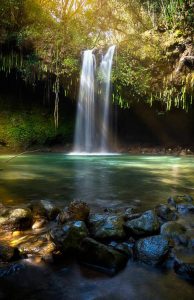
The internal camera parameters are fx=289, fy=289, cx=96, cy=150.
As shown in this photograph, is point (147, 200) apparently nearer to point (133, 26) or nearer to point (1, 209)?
point (1, 209)

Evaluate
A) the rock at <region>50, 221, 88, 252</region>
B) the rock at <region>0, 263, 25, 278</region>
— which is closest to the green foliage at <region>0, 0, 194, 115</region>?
the rock at <region>50, 221, 88, 252</region>

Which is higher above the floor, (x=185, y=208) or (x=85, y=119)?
(x=85, y=119)

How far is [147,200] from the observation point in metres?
5.32

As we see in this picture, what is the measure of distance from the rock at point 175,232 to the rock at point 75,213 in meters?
1.04

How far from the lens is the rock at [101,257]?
2832 mm

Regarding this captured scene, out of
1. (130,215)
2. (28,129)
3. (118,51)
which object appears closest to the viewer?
(130,215)

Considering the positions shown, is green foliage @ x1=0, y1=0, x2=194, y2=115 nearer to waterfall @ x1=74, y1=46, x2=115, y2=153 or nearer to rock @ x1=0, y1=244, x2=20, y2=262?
waterfall @ x1=74, y1=46, x2=115, y2=153

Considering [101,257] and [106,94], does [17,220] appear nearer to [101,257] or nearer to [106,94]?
[101,257]

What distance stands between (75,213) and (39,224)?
0.51 metres

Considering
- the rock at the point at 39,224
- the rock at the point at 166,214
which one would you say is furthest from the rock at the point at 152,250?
the rock at the point at 39,224

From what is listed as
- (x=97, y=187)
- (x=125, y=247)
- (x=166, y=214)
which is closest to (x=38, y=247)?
(x=125, y=247)

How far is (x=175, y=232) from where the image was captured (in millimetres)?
3518

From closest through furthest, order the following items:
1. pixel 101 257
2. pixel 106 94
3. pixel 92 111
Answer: pixel 101 257
pixel 106 94
pixel 92 111

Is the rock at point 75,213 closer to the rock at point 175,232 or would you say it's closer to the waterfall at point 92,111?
the rock at point 175,232
